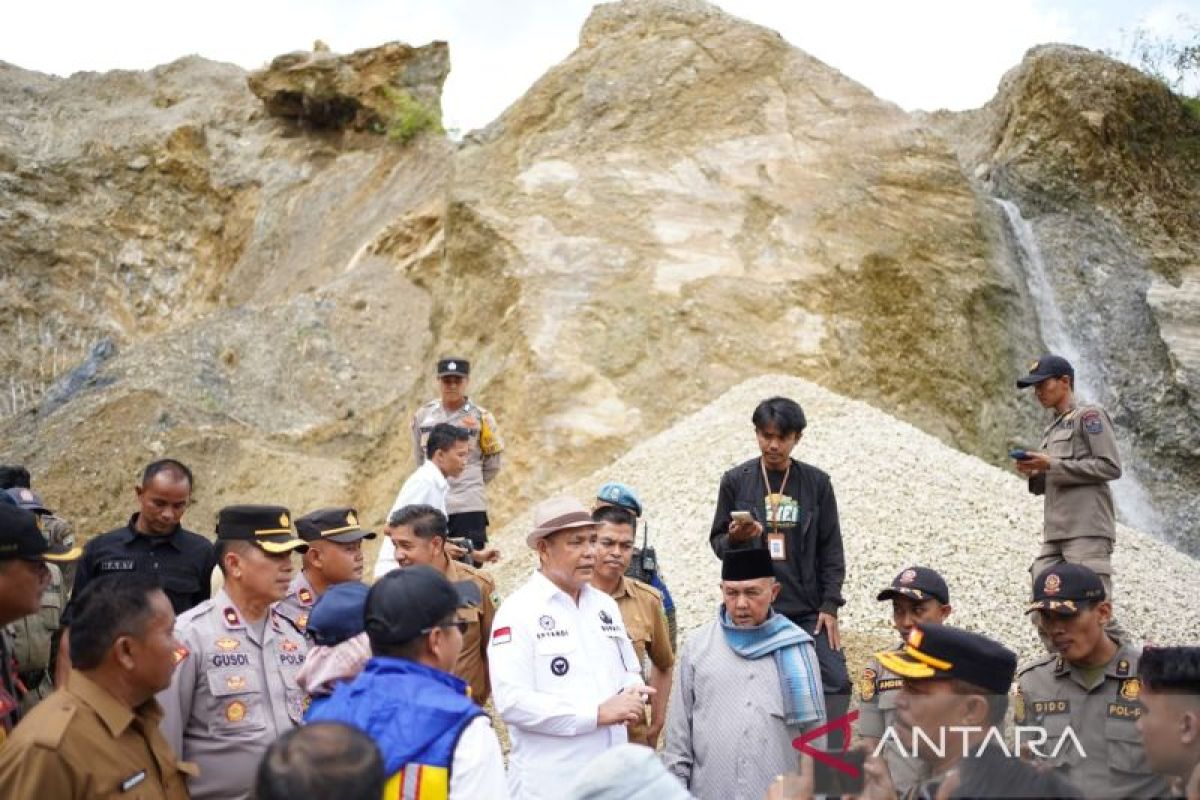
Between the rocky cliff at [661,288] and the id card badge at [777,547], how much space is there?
30.5 ft

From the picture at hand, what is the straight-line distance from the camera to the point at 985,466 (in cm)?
1259

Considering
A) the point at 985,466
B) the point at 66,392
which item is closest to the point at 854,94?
the point at 985,466

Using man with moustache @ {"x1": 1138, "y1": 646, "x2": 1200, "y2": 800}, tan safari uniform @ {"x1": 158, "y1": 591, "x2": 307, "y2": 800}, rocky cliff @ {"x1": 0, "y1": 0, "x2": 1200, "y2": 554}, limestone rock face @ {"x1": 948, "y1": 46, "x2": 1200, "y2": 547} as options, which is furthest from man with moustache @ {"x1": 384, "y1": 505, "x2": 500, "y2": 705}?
limestone rock face @ {"x1": 948, "y1": 46, "x2": 1200, "y2": 547}

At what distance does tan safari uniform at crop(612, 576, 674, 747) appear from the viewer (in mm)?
5621

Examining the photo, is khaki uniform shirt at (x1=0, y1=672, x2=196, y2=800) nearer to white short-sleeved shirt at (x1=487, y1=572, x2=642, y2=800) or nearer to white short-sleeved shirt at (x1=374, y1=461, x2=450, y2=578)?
white short-sleeved shirt at (x1=487, y1=572, x2=642, y2=800)

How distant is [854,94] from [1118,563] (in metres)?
12.5

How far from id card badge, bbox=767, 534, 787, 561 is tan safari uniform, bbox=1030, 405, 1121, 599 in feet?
6.20

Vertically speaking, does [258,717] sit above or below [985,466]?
below

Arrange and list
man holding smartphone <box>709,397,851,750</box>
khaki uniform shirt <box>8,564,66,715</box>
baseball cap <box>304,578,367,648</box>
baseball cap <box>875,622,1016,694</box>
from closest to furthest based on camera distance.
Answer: baseball cap <box>875,622,1016,694</box> → baseball cap <box>304,578,367,648</box> → khaki uniform shirt <box>8,564,66,715</box> → man holding smartphone <box>709,397,851,750</box>

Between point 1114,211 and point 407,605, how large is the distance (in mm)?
19658

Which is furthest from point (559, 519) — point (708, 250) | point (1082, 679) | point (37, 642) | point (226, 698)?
point (708, 250)

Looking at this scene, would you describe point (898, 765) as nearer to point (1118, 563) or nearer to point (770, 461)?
point (770, 461)

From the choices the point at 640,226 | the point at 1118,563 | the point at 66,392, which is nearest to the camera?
the point at 1118,563

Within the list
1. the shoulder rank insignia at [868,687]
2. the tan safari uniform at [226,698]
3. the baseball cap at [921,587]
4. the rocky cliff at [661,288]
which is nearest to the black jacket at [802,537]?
the baseball cap at [921,587]
